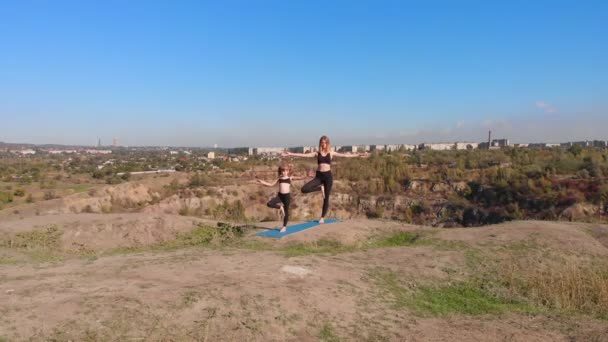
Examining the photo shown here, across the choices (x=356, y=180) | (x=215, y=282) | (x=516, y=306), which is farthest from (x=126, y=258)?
(x=356, y=180)

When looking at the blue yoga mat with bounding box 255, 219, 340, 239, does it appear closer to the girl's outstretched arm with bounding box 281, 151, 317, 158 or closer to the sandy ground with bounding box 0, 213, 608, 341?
the sandy ground with bounding box 0, 213, 608, 341

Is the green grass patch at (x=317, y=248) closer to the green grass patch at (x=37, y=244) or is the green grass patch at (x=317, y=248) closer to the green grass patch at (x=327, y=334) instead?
the green grass patch at (x=327, y=334)

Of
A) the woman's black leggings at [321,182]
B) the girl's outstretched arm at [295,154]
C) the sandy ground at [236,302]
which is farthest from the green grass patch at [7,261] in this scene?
the woman's black leggings at [321,182]

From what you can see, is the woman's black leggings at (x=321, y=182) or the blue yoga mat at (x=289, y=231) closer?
the woman's black leggings at (x=321, y=182)

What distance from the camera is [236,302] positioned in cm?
600

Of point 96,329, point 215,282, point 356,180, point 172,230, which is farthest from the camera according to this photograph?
point 356,180

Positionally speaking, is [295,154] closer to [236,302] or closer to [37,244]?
[236,302]

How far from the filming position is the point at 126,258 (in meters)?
9.35

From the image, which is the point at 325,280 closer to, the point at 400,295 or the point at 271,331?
the point at 400,295

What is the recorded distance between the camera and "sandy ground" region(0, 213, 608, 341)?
5.16 metres

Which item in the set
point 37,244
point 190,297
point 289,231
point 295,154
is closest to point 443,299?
point 190,297

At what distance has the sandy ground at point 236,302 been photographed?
516 centimetres

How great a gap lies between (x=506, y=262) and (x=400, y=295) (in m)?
3.42

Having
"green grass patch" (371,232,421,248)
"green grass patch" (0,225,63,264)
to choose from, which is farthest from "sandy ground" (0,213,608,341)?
"green grass patch" (371,232,421,248)
